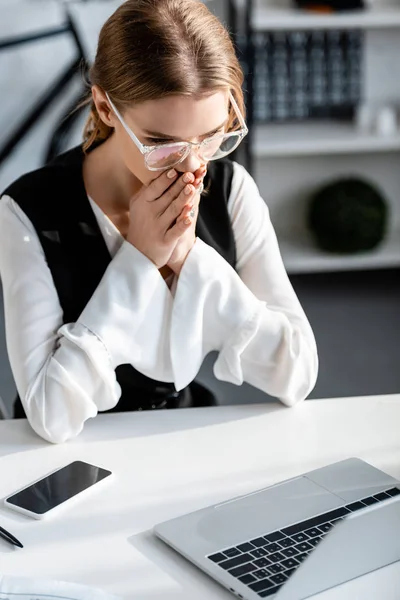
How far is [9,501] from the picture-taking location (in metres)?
1.12

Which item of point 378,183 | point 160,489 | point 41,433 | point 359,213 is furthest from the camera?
point 378,183

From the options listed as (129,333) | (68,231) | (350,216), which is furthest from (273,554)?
(350,216)

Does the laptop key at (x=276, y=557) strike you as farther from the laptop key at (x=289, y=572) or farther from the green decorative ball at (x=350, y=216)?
the green decorative ball at (x=350, y=216)

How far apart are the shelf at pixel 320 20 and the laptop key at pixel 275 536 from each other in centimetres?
283

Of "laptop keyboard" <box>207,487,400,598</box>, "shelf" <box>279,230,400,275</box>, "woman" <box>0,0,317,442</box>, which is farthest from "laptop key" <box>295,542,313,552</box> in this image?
"shelf" <box>279,230,400,275</box>

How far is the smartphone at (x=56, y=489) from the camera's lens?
1.11 meters

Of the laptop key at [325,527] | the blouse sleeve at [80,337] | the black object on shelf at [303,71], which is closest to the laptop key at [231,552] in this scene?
the laptop key at [325,527]

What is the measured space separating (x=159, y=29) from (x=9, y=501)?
0.72 m

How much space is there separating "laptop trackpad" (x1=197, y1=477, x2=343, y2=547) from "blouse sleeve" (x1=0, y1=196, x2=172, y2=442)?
0.32 metres

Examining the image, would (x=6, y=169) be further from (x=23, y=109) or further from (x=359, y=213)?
(x=359, y=213)

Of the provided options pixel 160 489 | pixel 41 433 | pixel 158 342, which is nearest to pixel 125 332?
pixel 158 342

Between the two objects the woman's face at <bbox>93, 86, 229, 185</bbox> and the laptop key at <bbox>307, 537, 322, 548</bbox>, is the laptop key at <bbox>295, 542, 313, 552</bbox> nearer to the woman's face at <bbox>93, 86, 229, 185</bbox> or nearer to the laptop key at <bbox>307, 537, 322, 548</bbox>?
the laptop key at <bbox>307, 537, 322, 548</bbox>

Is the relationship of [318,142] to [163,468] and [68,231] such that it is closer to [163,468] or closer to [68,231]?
[68,231]

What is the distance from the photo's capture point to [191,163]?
53.6 inches
